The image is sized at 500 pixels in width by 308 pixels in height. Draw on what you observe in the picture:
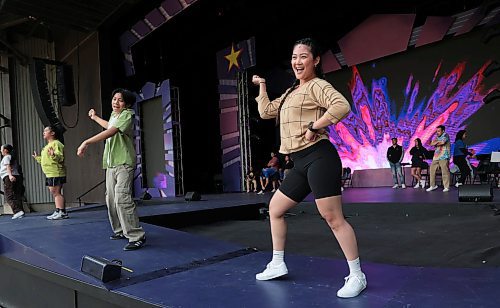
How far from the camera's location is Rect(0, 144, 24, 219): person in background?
21.2 ft

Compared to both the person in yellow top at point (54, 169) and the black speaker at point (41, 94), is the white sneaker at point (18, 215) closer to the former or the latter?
the person in yellow top at point (54, 169)

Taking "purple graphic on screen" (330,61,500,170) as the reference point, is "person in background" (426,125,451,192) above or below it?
below

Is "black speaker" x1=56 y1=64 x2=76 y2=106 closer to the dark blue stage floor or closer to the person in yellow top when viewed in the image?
the person in yellow top

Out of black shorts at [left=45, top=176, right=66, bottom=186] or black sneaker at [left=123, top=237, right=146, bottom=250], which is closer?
black sneaker at [left=123, top=237, right=146, bottom=250]

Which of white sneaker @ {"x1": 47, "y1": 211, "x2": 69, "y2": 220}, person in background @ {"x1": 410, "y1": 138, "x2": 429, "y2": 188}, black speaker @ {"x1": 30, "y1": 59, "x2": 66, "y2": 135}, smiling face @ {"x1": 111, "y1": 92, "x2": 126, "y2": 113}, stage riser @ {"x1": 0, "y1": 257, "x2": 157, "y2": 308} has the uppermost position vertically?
black speaker @ {"x1": 30, "y1": 59, "x2": 66, "y2": 135}

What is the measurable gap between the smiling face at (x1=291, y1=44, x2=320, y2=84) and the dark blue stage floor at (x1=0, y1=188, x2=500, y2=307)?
1195mm

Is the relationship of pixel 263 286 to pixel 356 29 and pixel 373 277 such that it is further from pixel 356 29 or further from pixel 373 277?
pixel 356 29

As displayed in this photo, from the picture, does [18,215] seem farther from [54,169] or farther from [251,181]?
[251,181]

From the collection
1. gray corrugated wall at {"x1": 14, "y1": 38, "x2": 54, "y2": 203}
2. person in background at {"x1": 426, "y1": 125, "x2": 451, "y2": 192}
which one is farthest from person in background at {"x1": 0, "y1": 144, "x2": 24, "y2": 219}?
gray corrugated wall at {"x1": 14, "y1": 38, "x2": 54, "y2": 203}

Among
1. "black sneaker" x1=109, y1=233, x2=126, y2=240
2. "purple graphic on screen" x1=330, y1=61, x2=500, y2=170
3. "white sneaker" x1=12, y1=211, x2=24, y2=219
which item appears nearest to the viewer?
"black sneaker" x1=109, y1=233, x2=126, y2=240

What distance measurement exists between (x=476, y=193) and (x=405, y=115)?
223 inches

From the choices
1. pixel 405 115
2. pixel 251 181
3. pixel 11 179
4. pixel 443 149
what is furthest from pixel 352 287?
pixel 405 115

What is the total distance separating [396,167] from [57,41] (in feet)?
36.2

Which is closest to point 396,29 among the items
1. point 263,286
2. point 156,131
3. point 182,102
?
point 182,102
